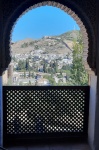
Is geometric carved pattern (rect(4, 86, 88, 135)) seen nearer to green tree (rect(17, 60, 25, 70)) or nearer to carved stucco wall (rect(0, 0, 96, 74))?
carved stucco wall (rect(0, 0, 96, 74))

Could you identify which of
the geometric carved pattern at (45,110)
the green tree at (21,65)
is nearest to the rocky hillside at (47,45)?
the green tree at (21,65)

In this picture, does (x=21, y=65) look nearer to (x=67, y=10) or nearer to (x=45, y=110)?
(x=45, y=110)

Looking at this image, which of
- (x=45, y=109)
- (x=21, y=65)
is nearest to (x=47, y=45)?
(x=21, y=65)

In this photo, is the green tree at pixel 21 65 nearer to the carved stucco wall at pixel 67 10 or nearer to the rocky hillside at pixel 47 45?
the rocky hillside at pixel 47 45

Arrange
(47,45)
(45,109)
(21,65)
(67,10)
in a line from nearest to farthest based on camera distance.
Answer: (67,10) → (45,109) → (21,65) → (47,45)

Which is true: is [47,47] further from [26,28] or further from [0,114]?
[0,114]

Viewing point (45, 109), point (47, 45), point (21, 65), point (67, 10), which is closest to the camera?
point (67, 10)
